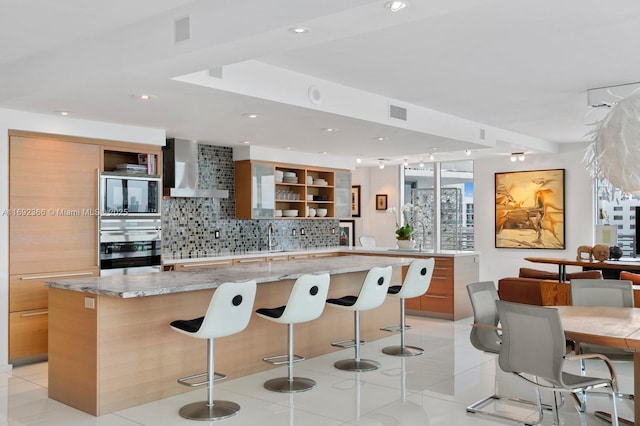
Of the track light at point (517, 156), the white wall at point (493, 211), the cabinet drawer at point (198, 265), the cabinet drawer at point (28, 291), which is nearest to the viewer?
the cabinet drawer at point (28, 291)

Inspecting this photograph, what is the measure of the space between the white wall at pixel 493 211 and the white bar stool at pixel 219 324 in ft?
25.7

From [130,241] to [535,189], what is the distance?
7.44 meters

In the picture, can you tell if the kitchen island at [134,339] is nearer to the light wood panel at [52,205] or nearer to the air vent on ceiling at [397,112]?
the light wood panel at [52,205]

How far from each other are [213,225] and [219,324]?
4320 mm

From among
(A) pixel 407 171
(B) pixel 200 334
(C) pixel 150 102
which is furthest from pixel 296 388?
(A) pixel 407 171

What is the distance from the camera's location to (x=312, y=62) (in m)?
4.77

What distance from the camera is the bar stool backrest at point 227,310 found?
3.98 metres

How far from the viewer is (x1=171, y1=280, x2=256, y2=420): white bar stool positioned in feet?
13.1

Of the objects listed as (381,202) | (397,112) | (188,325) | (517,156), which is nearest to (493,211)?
(517,156)

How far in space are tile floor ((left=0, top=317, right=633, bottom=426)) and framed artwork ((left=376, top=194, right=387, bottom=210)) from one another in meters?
6.89

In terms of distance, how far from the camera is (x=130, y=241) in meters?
6.41

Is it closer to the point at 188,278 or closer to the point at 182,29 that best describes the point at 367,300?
the point at 188,278

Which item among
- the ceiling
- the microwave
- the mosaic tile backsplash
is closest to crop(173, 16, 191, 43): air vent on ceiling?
the ceiling

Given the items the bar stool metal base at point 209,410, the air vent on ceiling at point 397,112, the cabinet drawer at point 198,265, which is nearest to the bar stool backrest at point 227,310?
the bar stool metal base at point 209,410
